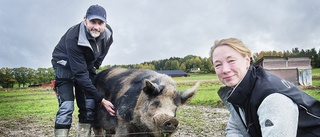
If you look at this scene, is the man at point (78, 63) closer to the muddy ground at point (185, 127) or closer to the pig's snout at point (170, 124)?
the pig's snout at point (170, 124)

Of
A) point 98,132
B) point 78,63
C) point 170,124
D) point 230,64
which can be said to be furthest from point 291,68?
point 230,64

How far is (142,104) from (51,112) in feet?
15.6

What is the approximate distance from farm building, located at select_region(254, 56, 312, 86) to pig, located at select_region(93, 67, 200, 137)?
155 inches

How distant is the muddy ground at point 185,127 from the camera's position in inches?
155

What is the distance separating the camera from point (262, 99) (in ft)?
3.67

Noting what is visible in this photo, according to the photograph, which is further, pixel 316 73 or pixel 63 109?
pixel 316 73

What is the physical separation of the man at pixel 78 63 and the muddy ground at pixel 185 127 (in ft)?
5.19

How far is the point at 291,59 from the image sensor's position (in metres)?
6.52

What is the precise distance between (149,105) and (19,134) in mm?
2996

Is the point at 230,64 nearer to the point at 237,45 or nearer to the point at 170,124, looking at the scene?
the point at 237,45

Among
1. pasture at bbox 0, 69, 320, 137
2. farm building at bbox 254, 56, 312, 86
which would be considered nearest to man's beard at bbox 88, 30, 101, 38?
pasture at bbox 0, 69, 320, 137

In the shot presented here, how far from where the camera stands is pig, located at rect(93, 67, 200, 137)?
212 centimetres

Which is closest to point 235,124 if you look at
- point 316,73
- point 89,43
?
point 89,43

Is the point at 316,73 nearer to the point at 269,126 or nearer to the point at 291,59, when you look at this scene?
the point at 291,59
